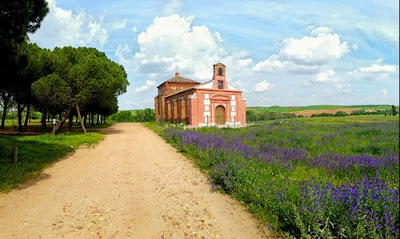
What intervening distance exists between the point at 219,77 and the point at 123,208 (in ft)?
109

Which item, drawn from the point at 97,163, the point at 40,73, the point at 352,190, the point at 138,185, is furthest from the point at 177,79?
the point at 352,190

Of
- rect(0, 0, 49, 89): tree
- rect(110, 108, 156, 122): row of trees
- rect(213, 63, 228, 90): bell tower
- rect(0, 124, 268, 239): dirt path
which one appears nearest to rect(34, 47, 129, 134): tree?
rect(0, 0, 49, 89): tree

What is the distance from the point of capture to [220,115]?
38156mm

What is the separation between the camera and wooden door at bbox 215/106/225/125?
37.9 meters

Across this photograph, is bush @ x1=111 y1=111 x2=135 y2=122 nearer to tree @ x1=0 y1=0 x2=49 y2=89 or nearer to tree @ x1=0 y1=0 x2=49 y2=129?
tree @ x1=0 y1=0 x2=49 y2=129

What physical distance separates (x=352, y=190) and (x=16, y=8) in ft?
36.7

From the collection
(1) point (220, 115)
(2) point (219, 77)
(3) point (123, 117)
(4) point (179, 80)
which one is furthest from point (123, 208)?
(3) point (123, 117)

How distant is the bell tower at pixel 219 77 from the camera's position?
37059 millimetres

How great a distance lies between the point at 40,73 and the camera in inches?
920

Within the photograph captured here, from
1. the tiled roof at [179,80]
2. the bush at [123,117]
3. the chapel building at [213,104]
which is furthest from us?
the bush at [123,117]

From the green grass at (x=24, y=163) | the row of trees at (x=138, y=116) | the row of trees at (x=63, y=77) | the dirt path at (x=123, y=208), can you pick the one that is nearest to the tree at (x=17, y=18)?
Answer: the green grass at (x=24, y=163)

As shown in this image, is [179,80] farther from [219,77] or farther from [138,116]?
[138,116]

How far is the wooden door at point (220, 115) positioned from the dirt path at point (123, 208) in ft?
95.3

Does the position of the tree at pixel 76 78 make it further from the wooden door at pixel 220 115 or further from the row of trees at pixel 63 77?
the wooden door at pixel 220 115
